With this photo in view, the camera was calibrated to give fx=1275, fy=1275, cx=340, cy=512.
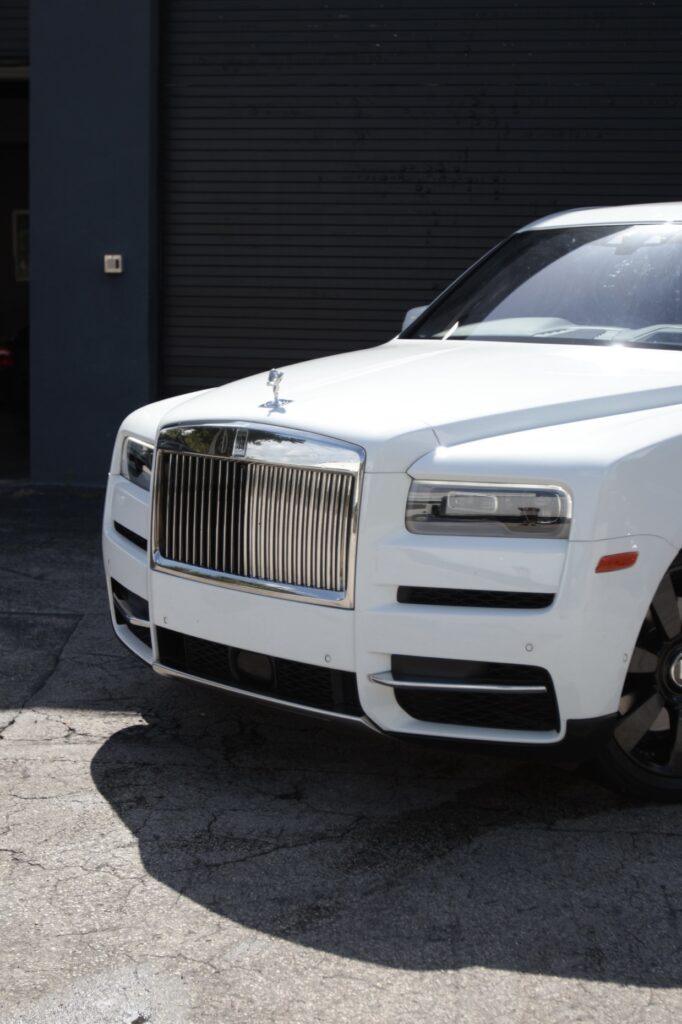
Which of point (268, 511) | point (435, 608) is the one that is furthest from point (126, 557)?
point (435, 608)

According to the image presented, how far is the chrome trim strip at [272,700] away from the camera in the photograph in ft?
12.2

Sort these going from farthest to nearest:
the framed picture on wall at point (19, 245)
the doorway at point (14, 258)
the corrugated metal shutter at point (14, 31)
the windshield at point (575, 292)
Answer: the framed picture on wall at point (19, 245), the doorway at point (14, 258), the corrugated metal shutter at point (14, 31), the windshield at point (575, 292)

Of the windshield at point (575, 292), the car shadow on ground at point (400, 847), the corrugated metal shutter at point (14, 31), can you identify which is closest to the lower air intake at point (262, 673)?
the car shadow on ground at point (400, 847)

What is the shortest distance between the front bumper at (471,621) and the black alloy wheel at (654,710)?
0.21 metres

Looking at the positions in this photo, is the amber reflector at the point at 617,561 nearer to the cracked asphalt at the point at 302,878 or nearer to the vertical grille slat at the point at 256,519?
the vertical grille slat at the point at 256,519

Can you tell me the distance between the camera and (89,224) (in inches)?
395

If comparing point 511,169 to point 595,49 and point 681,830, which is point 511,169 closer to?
point 595,49

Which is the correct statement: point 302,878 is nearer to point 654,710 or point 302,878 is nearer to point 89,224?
point 654,710

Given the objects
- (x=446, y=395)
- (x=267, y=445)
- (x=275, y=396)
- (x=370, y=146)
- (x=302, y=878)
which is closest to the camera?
(x=302, y=878)

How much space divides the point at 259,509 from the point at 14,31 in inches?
305

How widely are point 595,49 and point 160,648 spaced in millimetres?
7260

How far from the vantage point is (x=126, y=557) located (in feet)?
14.3

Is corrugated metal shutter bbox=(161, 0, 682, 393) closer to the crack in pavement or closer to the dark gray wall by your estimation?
the dark gray wall

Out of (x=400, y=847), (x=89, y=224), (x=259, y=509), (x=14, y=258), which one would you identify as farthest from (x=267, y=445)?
(x=14, y=258)
